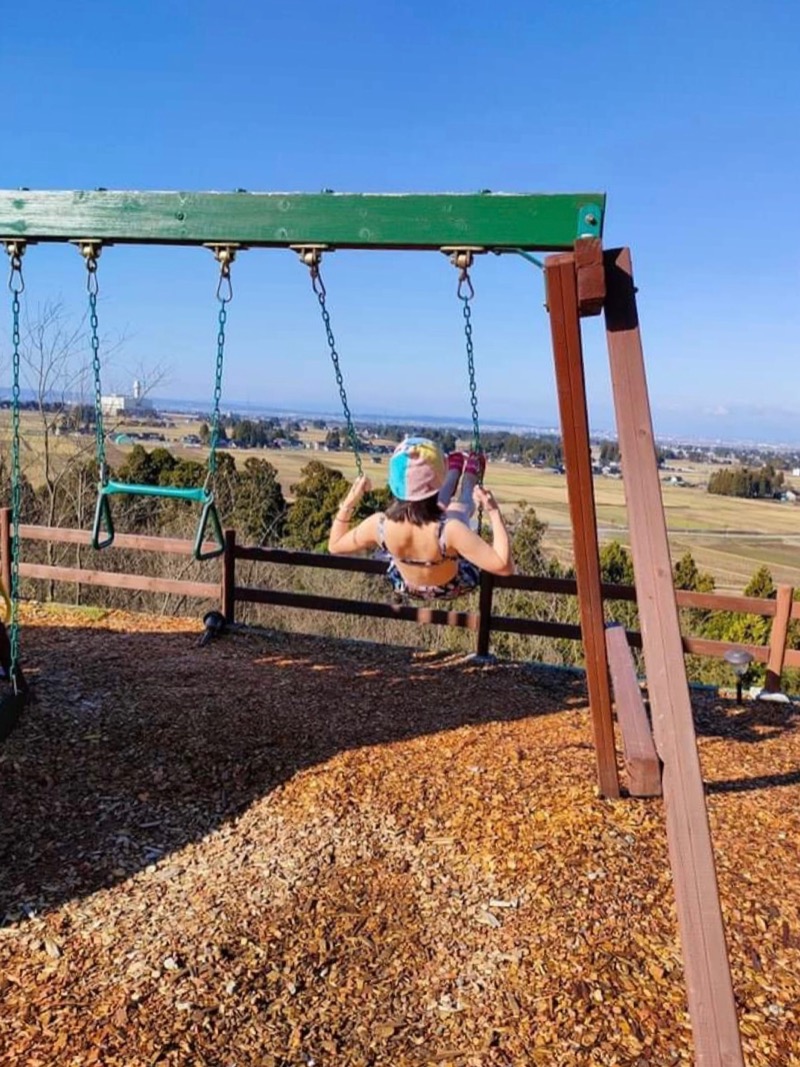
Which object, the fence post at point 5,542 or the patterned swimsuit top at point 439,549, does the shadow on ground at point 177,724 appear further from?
the patterned swimsuit top at point 439,549

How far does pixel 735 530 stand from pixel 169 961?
40072 millimetres

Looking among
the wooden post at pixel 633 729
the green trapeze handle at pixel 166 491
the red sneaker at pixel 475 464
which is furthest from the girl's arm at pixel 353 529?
the wooden post at pixel 633 729

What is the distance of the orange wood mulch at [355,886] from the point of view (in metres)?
2.75

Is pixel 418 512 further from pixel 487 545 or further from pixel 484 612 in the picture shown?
pixel 484 612

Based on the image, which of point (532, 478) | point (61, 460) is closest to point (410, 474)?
point (61, 460)

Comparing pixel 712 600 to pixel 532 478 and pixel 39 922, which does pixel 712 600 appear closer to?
pixel 39 922

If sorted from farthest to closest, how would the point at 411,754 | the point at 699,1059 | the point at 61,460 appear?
1. the point at 61,460
2. the point at 411,754
3. the point at 699,1059

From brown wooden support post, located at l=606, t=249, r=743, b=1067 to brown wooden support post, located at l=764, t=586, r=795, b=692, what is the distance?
4.12m

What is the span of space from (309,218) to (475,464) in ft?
4.86

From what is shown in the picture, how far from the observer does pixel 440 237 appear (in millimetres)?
3229

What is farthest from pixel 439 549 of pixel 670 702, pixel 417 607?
pixel 417 607

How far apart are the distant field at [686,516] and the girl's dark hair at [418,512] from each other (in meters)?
13.8

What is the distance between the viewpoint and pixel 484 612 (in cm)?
719

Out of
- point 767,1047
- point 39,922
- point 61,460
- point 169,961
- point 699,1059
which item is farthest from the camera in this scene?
point 61,460
